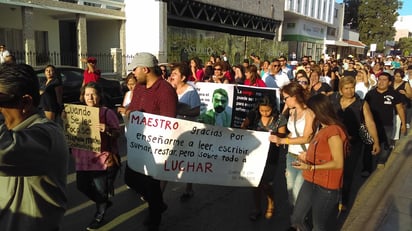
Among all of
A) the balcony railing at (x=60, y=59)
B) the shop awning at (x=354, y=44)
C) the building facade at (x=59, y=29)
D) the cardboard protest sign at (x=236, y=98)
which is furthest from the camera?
the shop awning at (x=354, y=44)

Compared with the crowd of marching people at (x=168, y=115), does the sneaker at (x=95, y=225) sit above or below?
below

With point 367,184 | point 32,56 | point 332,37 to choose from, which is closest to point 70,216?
point 367,184

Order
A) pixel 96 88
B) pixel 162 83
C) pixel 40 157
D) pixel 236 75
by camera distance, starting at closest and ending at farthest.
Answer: pixel 40 157, pixel 162 83, pixel 96 88, pixel 236 75

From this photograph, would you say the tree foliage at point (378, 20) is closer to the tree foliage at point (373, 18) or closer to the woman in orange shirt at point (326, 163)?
the tree foliage at point (373, 18)

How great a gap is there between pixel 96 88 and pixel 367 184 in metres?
4.33

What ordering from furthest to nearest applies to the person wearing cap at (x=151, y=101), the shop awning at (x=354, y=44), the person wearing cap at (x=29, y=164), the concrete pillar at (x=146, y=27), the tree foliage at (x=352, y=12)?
the tree foliage at (x=352, y=12)
the shop awning at (x=354, y=44)
the concrete pillar at (x=146, y=27)
the person wearing cap at (x=151, y=101)
the person wearing cap at (x=29, y=164)

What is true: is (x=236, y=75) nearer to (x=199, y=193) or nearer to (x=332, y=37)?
(x=199, y=193)

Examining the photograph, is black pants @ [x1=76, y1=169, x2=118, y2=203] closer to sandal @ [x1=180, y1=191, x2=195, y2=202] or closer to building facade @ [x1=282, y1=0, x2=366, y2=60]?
sandal @ [x1=180, y1=191, x2=195, y2=202]

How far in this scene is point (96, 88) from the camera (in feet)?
13.0

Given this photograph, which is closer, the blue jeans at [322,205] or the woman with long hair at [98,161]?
the blue jeans at [322,205]

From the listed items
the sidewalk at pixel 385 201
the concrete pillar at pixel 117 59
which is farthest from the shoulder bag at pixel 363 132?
the concrete pillar at pixel 117 59

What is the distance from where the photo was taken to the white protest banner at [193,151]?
3807 mm

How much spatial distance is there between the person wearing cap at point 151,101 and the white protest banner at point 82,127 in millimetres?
418

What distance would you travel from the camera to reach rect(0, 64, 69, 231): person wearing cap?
1.66 m
